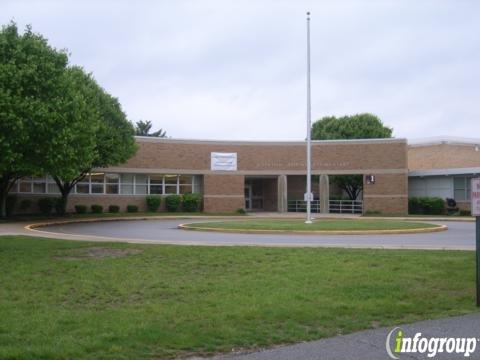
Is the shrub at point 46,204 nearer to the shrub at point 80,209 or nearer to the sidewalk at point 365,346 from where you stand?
the shrub at point 80,209

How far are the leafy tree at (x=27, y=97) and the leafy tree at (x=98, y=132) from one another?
232cm

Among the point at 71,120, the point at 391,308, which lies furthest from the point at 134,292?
the point at 71,120

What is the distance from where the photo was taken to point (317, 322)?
7.36m

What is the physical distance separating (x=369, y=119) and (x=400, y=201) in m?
13.7

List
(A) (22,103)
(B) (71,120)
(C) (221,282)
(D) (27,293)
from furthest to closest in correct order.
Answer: (B) (71,120) < (A) (22,103) < (C) (221,282) < (D) (27,293)

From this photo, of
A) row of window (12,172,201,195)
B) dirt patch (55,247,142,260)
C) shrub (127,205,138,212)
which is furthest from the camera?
shrub (127,205,138,212)

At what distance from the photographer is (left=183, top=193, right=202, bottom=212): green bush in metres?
40.2

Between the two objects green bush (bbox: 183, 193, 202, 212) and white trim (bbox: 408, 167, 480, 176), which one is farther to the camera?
green bush (bbox: 183, 193, 202, 212)

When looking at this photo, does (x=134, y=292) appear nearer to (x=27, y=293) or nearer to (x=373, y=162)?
(x=27, y=293)

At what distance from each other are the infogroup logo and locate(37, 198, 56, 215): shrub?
32.4 meters

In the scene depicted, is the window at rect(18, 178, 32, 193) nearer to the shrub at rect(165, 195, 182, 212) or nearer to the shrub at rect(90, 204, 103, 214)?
the shrub at rect(90, 204, 103, 214)

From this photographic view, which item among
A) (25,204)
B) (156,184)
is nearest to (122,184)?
(156,184)

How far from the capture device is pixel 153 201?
39.8m

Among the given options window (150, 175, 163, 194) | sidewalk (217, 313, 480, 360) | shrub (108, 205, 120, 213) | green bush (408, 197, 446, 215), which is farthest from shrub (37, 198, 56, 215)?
sidewalk (217, 313, 480, 360)
